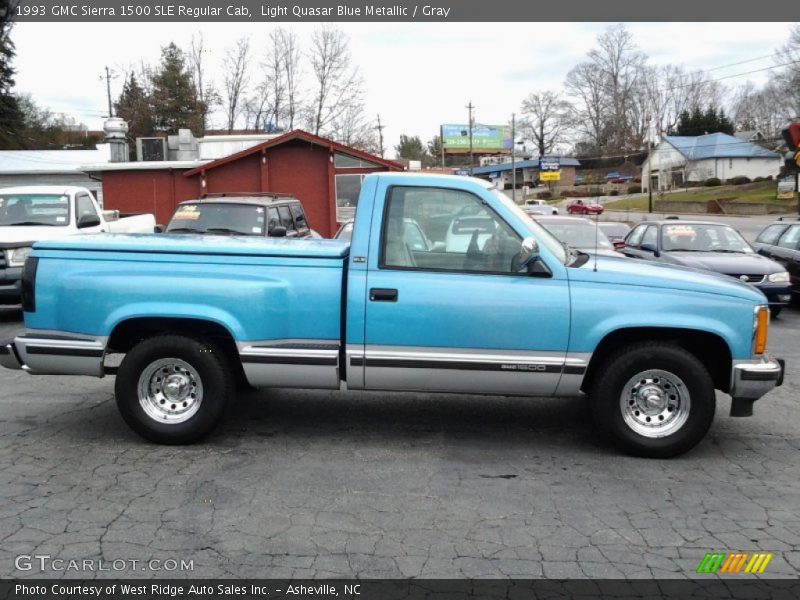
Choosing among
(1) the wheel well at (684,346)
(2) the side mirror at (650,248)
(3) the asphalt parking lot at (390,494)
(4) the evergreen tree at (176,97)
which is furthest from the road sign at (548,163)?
(3) the asphalt parking lot at (390,494)

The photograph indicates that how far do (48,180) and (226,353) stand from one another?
3660 cm

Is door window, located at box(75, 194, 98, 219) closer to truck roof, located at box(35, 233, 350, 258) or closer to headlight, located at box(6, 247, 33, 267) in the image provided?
headlight, located at box(6, 247, 33, 267)

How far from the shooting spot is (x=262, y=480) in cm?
481

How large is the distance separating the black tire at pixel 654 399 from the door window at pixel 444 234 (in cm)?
107

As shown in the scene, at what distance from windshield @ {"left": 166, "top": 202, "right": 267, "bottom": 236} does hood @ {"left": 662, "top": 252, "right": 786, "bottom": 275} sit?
21.1 ft

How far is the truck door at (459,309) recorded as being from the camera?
510cm

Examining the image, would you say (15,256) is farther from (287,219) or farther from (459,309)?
(459,309)

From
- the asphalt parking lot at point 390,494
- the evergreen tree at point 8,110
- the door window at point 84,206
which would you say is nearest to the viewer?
the asphalt parking lot at point 390,494

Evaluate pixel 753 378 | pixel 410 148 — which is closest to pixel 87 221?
pixel 753 378

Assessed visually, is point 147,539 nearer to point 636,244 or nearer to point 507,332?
point 507,332

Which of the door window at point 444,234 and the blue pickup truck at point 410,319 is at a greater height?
the door window at point 444,234

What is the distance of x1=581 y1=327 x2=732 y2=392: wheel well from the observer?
5215 mm

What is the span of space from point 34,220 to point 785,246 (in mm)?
12974

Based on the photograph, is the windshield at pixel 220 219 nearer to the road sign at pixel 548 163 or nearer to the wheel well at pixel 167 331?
the wheel well at pixel 167 331
